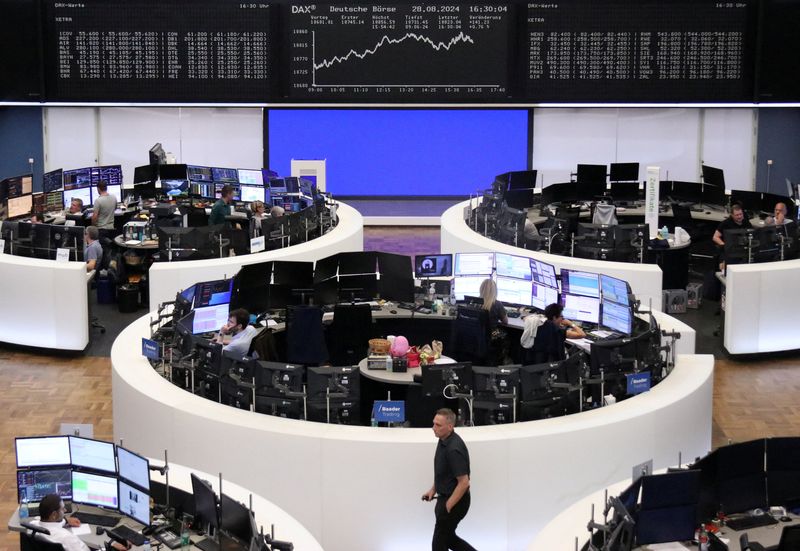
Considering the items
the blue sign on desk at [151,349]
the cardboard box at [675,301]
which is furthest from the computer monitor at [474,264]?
the cardboard box at [675,301]

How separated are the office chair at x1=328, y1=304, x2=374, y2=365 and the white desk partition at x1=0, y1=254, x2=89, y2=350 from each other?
3.21 meters

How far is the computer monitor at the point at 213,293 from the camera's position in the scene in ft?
35.1

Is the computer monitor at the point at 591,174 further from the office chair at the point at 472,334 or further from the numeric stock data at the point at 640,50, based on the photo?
the office chair at the point at 472,334

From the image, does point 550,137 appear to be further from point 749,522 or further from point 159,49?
point 749,522

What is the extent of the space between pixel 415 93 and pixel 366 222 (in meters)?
2.35

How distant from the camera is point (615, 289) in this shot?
10.9 m

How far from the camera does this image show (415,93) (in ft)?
60.3

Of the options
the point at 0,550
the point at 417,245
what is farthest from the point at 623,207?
the point at 0,550

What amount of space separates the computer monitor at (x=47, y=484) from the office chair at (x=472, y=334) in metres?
4.02

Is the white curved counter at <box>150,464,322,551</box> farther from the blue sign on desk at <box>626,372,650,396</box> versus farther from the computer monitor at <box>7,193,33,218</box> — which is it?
the computer monitor at <box>7,193,33,218</box>

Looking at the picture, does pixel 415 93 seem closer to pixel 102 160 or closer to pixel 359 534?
pixel 102 160

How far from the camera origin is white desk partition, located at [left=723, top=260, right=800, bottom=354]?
1263cm

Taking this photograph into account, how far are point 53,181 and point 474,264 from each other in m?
7.18

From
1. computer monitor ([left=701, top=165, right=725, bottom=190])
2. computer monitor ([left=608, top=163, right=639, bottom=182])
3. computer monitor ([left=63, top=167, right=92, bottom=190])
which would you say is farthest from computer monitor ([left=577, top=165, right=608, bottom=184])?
computer monitor ([left=63, top=167, right=92, bottom=190])
